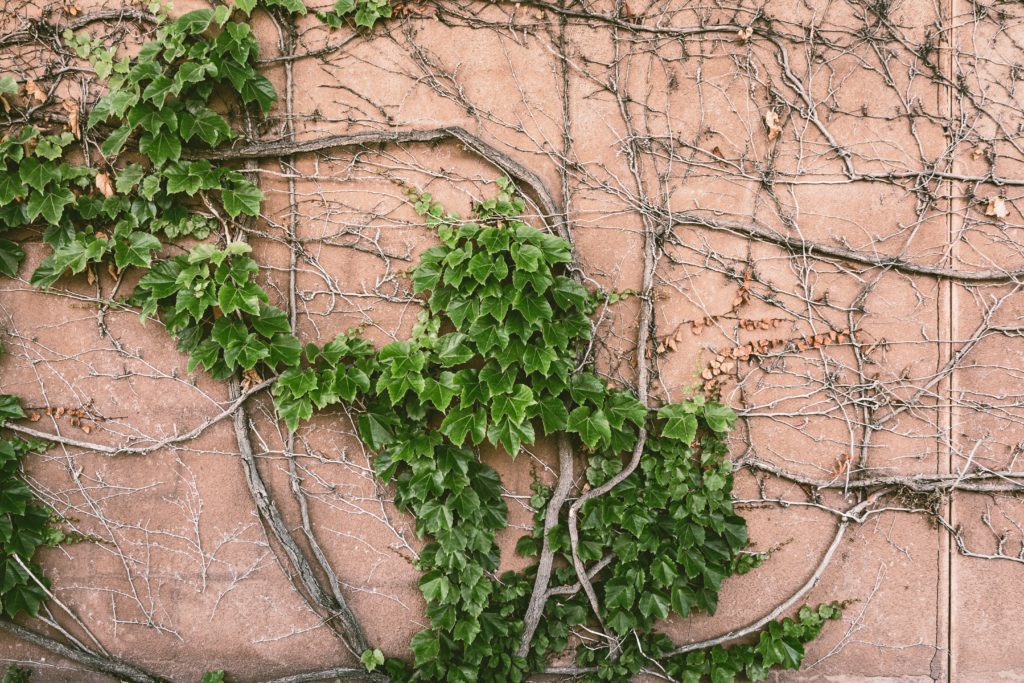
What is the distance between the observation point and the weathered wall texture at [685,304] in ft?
10.8

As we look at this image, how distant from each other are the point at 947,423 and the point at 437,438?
2840 millimetres

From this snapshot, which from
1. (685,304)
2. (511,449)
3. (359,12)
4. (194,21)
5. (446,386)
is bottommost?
(511,449)

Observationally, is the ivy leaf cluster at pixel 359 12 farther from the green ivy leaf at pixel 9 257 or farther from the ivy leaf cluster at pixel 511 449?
the green ivy leaf at pixel 9 257

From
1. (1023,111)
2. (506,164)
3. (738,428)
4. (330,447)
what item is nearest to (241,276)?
(330,447)

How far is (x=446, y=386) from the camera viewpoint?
3113 mm

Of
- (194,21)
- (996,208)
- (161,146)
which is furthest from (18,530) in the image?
(996,208)

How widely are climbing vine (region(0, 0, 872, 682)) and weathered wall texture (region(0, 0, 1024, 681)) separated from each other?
168 mm

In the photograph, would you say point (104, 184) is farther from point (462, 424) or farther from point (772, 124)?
point (772, 124)

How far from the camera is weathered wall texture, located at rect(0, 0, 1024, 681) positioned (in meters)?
3.30

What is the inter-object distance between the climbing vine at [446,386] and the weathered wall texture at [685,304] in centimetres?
17

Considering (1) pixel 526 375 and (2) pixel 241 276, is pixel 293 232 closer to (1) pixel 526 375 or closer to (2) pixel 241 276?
(2) pixel 241 276

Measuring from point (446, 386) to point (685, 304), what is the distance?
4.67 feet

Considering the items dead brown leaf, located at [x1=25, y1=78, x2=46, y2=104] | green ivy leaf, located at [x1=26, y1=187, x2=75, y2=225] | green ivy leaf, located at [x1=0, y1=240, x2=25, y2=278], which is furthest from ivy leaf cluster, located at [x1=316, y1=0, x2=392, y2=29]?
green ivy leaf, located at [x1=0, y1=240, x2=25, y2=278]

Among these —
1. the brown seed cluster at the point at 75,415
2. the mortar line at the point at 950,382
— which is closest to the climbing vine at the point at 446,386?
the brown seed cluster at the point at 75,415
